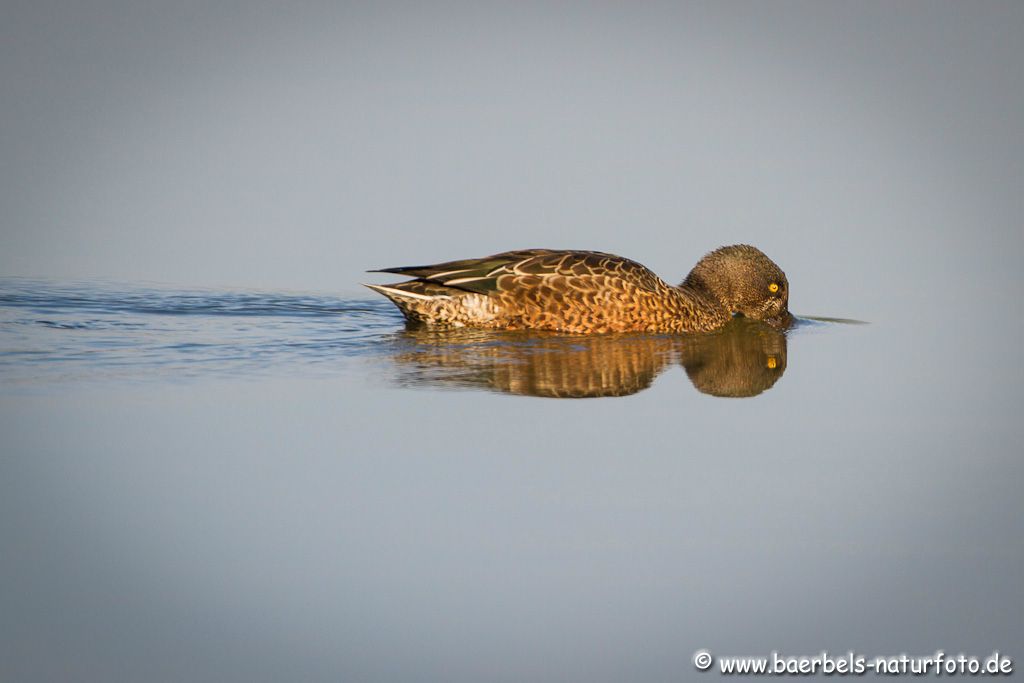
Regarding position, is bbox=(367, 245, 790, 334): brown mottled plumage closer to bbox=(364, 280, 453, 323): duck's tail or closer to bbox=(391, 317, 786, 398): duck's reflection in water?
bbox=(364, 280, 453, 323): duck's tail

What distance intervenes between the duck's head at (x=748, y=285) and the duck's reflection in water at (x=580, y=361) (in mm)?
529

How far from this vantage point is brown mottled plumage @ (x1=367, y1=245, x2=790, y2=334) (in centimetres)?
1078

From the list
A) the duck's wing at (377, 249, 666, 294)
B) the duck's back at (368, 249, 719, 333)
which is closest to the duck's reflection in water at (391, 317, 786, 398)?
the duck's back at (368, 249, 719, 333)

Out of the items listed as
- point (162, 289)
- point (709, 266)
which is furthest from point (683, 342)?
point (162, 289)

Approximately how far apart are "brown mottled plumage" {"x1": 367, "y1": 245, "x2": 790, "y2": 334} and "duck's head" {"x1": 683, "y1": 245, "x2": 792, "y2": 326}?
108 cm

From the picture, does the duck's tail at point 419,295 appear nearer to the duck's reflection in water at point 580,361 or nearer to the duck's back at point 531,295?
the duck's back at point 531,295

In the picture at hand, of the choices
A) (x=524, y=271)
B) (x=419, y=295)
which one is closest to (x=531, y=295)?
(x=524, y=271)

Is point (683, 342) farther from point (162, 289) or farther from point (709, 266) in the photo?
point (162, 289)

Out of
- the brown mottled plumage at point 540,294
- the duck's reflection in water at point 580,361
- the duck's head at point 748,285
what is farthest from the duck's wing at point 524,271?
the duck's head at point 748,285

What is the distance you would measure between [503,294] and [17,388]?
14.0 ft

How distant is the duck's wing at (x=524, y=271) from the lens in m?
10.8

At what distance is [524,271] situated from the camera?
10.9 m

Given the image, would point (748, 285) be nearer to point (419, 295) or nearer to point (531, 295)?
point (531, 295)

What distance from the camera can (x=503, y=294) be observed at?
425 inches
